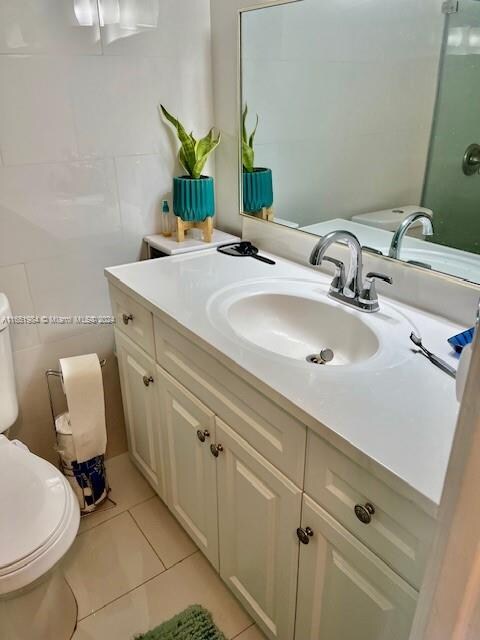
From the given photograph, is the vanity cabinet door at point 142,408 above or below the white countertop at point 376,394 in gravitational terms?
below

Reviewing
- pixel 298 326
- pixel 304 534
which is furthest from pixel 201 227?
pixel 304 534

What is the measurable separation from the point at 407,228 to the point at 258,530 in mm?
842

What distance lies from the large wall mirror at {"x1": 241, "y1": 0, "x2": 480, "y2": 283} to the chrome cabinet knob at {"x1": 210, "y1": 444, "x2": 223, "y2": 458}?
0.68 metres

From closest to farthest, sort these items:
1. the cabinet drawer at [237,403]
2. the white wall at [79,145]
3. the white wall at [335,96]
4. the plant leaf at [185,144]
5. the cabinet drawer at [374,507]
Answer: the cabinet drawer at [374,507] < the cabinet drawer at [237,403] < the white wall at [335,96] < the white wall at [79,145] < the plant leaf at [185,144]

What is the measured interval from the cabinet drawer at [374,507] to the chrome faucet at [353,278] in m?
0.48

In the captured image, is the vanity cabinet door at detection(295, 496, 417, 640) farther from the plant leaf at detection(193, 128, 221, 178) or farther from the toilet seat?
the plant leaf at detection(193, 128, 221, 178)

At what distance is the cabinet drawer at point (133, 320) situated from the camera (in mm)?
1415

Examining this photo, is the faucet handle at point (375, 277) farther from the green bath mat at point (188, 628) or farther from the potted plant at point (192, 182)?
the green bath mat at point (188, 628)

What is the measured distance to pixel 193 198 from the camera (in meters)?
1.68

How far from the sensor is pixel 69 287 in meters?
1.67

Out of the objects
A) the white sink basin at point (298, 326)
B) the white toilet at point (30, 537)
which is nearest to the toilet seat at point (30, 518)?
the white toilet at point (30, 537)

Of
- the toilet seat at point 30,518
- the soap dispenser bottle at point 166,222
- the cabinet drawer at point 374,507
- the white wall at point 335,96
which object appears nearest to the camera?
the cabinet drawer at point 374,507

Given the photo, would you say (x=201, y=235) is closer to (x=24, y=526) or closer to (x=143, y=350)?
(x=143, y=350)

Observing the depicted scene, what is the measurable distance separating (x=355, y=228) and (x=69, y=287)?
3.22 feet
